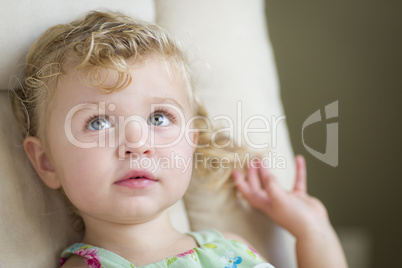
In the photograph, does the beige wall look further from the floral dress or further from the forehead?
the forehead

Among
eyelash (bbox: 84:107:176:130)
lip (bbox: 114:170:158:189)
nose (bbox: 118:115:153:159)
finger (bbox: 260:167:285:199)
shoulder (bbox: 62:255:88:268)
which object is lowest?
shoulder (bbox: 62:255:88:268)

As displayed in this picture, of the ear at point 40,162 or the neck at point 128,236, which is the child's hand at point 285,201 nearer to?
the neck at point 128,236

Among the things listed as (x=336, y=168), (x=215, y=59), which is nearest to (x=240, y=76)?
(x=215, y=59)

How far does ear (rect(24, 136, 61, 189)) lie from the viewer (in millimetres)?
907

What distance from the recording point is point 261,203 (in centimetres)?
112

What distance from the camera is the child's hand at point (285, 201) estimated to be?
1.07 m

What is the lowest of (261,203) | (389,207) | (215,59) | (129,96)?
(389,207)

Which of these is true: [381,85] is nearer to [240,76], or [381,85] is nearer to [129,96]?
[240,76]

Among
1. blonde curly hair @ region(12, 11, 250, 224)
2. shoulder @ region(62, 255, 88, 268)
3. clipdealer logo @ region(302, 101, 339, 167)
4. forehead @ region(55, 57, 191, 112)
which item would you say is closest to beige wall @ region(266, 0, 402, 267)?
clipdealer logo @ region(302, 101, 339, 167)

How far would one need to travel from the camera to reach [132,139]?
0.79 metres

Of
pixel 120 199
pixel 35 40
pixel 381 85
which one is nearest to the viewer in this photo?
pixel 120 199

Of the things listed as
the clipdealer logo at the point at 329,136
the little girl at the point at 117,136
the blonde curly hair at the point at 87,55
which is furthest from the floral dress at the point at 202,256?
the clipdealer logo at the point at 329,136

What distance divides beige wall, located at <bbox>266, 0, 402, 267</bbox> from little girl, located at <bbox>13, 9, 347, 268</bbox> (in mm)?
767

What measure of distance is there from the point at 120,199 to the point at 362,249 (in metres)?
1.17
